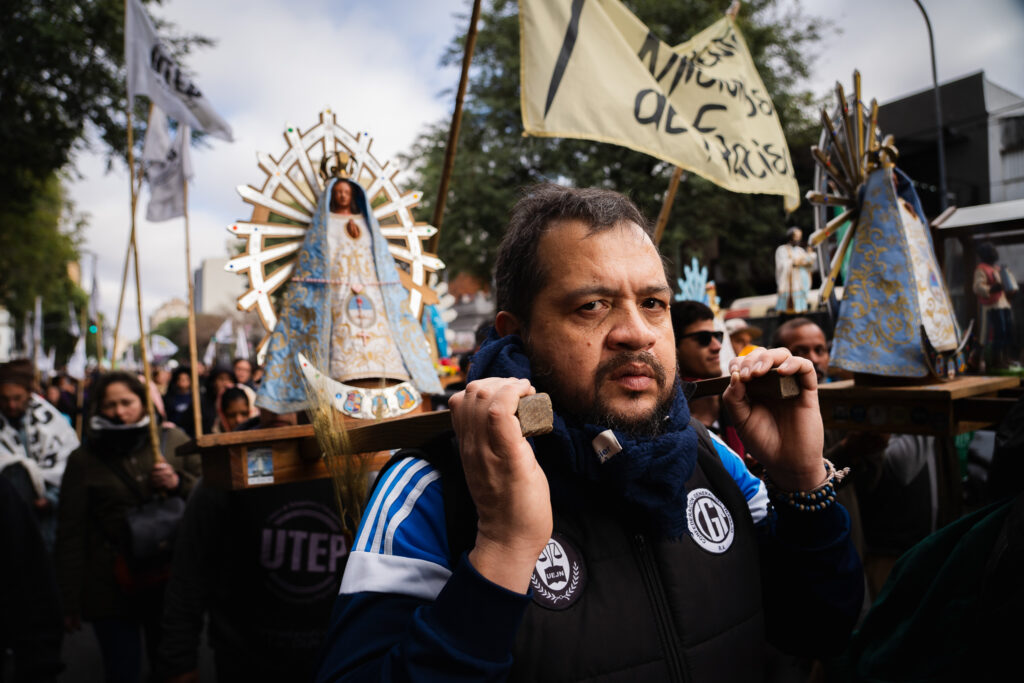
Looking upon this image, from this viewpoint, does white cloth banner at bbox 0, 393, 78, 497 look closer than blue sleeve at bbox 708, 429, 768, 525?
No

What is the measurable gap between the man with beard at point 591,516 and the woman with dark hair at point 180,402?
6560mm

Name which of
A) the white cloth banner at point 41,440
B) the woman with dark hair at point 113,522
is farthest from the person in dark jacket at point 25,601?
the white cloth banner at point 41,440

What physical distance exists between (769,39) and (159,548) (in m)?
18.0

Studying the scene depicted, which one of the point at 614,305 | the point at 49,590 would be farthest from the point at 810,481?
the point at 49,590

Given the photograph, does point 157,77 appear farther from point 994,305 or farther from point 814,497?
point 994,305

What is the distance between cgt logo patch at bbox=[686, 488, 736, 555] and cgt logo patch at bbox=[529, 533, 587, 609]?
0.94 feet

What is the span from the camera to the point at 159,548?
3482mm

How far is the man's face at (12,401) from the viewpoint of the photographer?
505 centimetres

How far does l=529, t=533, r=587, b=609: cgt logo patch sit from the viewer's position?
1.21m

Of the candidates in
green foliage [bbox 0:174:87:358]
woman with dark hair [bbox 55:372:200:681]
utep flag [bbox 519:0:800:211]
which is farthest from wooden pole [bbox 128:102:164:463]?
green foliage [bbox 0:174:87:358]

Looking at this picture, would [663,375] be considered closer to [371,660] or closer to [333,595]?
[371,660]

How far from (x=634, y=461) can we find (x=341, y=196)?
78.3 inches

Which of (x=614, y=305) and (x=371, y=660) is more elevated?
(x=614, y=305)

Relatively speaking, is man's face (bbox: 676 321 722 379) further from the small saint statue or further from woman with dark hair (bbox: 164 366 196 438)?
woman with dark hair (bbox: 164 366 196 438)
